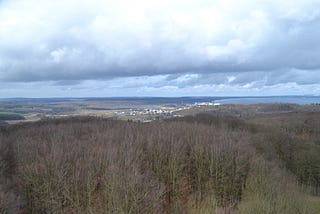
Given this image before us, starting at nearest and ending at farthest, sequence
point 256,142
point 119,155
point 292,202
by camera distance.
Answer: point 292,202 < point 119,155 < point 256,142

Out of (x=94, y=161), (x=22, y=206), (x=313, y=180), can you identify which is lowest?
(x=313, y=180)

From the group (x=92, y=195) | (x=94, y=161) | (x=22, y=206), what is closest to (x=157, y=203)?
(x=92, y=195)

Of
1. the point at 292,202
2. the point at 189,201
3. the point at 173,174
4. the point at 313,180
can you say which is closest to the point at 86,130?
the point at 173,174

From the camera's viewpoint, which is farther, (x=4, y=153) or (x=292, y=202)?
(x=4, y=153)

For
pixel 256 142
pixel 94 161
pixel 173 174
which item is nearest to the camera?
pixel 94 161

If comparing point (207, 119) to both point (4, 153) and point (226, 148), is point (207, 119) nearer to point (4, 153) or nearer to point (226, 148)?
point (226, 148)

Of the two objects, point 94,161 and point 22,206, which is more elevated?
point 94,161

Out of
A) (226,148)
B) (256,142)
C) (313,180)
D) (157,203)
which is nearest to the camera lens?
(157,203)

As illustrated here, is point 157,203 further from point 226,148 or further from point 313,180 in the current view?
point 313,180

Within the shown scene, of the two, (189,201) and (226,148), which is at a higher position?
(226,148)
